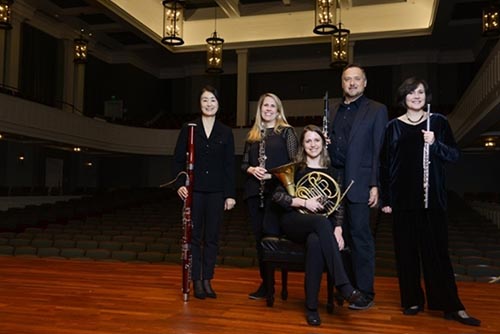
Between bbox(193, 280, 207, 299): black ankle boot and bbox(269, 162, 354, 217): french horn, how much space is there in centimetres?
101

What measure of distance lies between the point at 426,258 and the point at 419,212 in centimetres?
30

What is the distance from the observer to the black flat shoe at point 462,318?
2834mm

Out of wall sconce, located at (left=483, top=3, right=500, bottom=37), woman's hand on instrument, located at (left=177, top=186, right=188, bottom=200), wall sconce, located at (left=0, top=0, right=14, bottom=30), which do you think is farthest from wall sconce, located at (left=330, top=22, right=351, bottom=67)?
woman's hand on instrument, located at (left=177, top=186, right=188, bottom=200)

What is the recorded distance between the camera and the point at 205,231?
3.54 m

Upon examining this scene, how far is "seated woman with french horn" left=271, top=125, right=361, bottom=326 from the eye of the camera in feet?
9.28

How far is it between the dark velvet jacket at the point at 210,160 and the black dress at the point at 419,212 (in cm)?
120

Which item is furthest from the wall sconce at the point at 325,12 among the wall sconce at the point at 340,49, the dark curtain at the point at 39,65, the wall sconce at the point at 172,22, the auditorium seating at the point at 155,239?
the dark curtain at the point at 39,65

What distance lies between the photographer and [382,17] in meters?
16.1

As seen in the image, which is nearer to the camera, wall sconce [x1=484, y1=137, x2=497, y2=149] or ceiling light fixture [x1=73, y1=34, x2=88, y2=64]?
ceiling light fixture [x1=73, y1=34, x2=88, y2=64]

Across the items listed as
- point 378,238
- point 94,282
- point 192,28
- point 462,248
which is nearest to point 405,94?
point 94,282

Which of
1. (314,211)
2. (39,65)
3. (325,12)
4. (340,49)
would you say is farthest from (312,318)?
(39,65)

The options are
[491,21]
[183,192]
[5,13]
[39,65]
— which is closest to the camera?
[183,192]

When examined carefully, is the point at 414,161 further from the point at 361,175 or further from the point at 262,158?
the point at 262,158

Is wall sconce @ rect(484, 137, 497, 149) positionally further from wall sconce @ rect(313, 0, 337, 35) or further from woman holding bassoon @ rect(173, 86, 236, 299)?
woman holding bassoon @ rect(173, 86, 236, 299)
